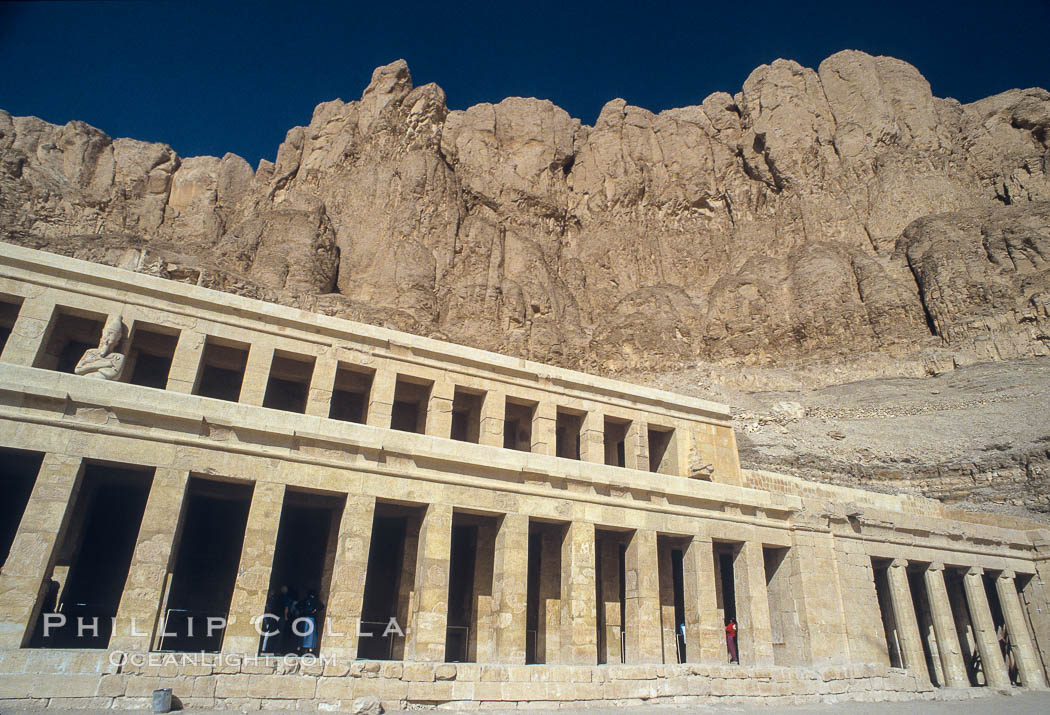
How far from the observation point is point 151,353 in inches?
716

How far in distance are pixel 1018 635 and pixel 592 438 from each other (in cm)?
1514

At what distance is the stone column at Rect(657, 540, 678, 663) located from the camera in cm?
1756

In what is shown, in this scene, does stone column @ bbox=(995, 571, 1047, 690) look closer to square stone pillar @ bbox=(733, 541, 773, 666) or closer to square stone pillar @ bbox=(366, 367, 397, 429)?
square stone pillar @ bbox=(733, 541, 773, 666)

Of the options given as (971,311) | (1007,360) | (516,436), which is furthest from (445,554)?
(971,311)

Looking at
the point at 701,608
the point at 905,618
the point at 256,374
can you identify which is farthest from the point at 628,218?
the point at 256,374

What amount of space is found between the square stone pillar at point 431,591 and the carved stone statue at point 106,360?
7493 mm

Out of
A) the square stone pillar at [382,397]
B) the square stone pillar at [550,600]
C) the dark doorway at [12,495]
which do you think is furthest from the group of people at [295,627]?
the dark doorway at [12,495]

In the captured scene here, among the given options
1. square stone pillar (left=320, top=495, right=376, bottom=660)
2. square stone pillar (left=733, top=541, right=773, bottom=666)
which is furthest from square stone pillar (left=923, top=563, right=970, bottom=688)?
square stone pillar (left=320, top=495, right=376, bottom=660)

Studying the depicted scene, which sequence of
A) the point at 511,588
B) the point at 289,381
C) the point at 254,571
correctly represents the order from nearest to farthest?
the point at 254,571, the point at 511,588, the point at 289,381

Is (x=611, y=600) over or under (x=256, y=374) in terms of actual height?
under

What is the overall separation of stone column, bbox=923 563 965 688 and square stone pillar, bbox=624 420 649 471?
31.1ft

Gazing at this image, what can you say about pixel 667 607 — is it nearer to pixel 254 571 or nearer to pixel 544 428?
pixel 544 428

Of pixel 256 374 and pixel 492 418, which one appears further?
pixel 492 418

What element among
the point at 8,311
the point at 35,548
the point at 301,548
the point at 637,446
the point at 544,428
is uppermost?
the point at 8,311
